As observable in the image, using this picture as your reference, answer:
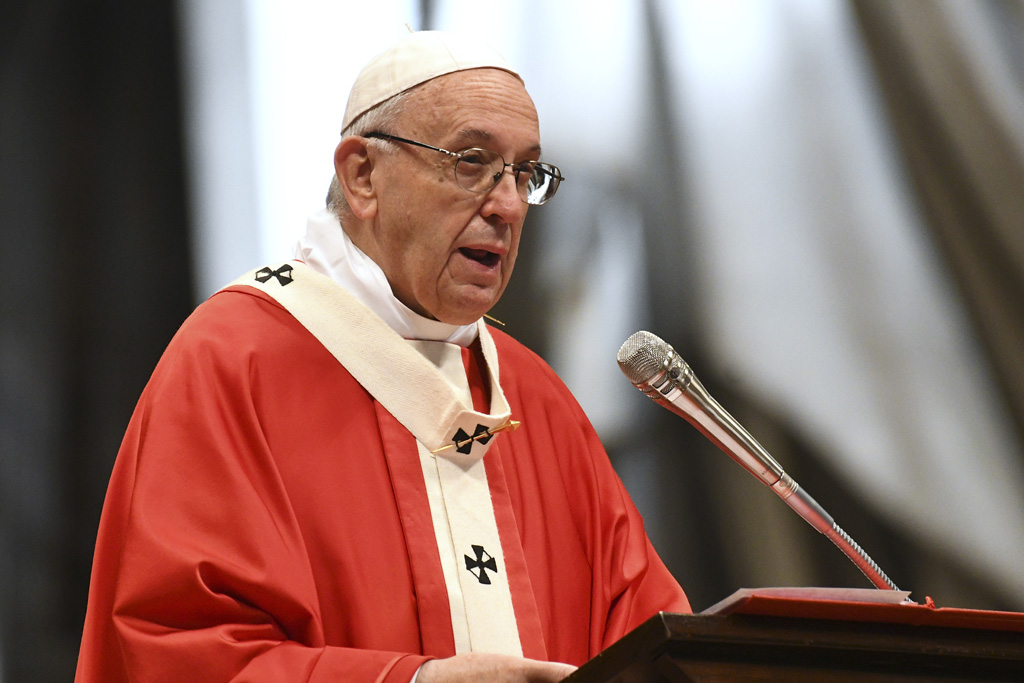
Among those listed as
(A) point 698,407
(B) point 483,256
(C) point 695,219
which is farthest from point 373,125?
(C) point 695,219

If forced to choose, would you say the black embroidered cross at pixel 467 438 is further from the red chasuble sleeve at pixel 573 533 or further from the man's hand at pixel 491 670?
the man's hand at pixel 491 670

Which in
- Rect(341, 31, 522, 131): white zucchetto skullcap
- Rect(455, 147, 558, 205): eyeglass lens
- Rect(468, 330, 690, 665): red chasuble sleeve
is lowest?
Rect(468, 330, 690, 665): red chasuble sleeve

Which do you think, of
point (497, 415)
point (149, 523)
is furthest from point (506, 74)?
point (149, 523)

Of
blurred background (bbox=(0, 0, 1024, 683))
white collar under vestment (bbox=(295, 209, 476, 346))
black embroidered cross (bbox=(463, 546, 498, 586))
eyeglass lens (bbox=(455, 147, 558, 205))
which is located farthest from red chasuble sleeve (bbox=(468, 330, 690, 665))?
blurred background (bbox=(0, 0, 1024, 683))

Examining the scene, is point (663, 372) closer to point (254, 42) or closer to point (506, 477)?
point (506, 477)

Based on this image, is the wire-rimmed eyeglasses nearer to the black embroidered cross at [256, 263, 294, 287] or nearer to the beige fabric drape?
the black embroidered cross at [256, 263, 294, 287]

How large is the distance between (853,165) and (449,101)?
1.80 m

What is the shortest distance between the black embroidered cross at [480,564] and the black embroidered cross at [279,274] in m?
0.73

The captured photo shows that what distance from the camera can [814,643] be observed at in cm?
123

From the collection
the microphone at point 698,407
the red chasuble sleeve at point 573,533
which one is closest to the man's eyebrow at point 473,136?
the red chasuble sleeve at point 573,533

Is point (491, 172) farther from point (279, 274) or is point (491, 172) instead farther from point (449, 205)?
point (279, 274)

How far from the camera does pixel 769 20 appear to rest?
379 cm

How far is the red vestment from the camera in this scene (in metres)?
1.69

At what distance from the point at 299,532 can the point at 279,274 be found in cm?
68
